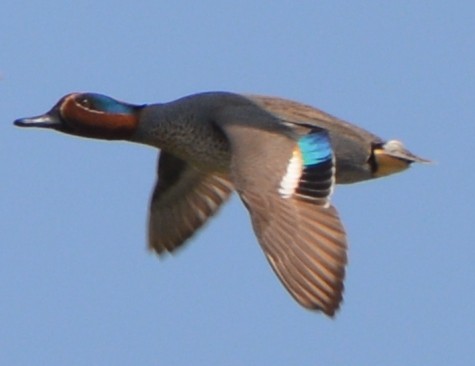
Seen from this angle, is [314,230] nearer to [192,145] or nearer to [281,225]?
[281,225]

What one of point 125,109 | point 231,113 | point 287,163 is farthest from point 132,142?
point 287,163

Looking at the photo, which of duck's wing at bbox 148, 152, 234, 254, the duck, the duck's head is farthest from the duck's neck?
duck's wing at bbox 148, 152, 234, 254

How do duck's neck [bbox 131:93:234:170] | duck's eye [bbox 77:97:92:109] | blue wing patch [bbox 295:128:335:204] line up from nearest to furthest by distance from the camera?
blue wing patch [bbox 295:128:335:204] < duck's neck [bbox 131:93:234:170] < duck's eye [bbox 77:97:92:109]

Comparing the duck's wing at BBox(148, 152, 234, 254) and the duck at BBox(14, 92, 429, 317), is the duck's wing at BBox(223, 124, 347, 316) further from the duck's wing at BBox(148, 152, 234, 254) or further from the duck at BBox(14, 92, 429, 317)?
the duck's wing at BBox(148, 152, 234, 254)

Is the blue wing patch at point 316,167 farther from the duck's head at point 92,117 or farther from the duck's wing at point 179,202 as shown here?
the duck's wing at point 179,202

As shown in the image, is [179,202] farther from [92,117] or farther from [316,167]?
Result: [316,167]

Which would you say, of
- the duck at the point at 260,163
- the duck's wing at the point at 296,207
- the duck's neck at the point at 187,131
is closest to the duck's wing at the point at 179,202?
the duck at the point at 260,163
